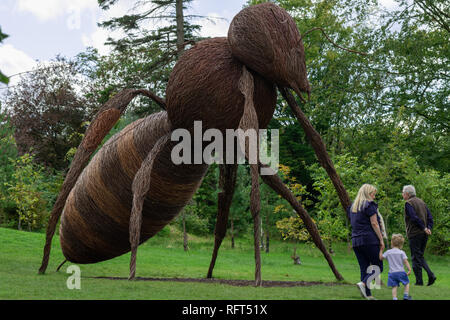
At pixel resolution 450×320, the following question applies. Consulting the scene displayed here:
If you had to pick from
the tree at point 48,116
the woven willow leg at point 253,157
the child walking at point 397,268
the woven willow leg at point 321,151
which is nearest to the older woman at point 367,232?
the child walking at point 397,268

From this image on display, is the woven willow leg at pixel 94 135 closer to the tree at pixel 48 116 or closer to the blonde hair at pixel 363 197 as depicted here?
the blonde hair at pixel 363 197

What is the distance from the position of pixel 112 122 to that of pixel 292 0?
83.3 ft

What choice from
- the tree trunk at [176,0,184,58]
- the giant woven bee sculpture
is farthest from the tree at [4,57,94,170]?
the giant woven bee sculpture

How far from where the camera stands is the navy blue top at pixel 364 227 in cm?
543

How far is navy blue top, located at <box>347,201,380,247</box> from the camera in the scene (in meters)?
5.43

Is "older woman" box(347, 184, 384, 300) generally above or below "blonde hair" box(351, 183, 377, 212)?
below

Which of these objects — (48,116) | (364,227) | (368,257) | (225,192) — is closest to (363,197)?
(364,227)

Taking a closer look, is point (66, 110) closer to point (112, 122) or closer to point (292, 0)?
point (292, 0)

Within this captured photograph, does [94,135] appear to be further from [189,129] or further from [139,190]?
[189,129]

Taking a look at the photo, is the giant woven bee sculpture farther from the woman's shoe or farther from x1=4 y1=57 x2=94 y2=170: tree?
x1=4 y1=57 x2=94 y2=170: tree

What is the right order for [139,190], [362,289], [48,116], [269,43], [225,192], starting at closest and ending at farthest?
[362,289] < [269,43] < [139,190] < [225,192] < [48,116]

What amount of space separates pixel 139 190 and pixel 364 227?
107 inches

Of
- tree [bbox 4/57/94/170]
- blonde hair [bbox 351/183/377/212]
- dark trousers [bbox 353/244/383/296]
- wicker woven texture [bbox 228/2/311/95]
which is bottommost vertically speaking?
dark trousers [bbox 353/244/383/296]

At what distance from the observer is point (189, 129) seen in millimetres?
6223
